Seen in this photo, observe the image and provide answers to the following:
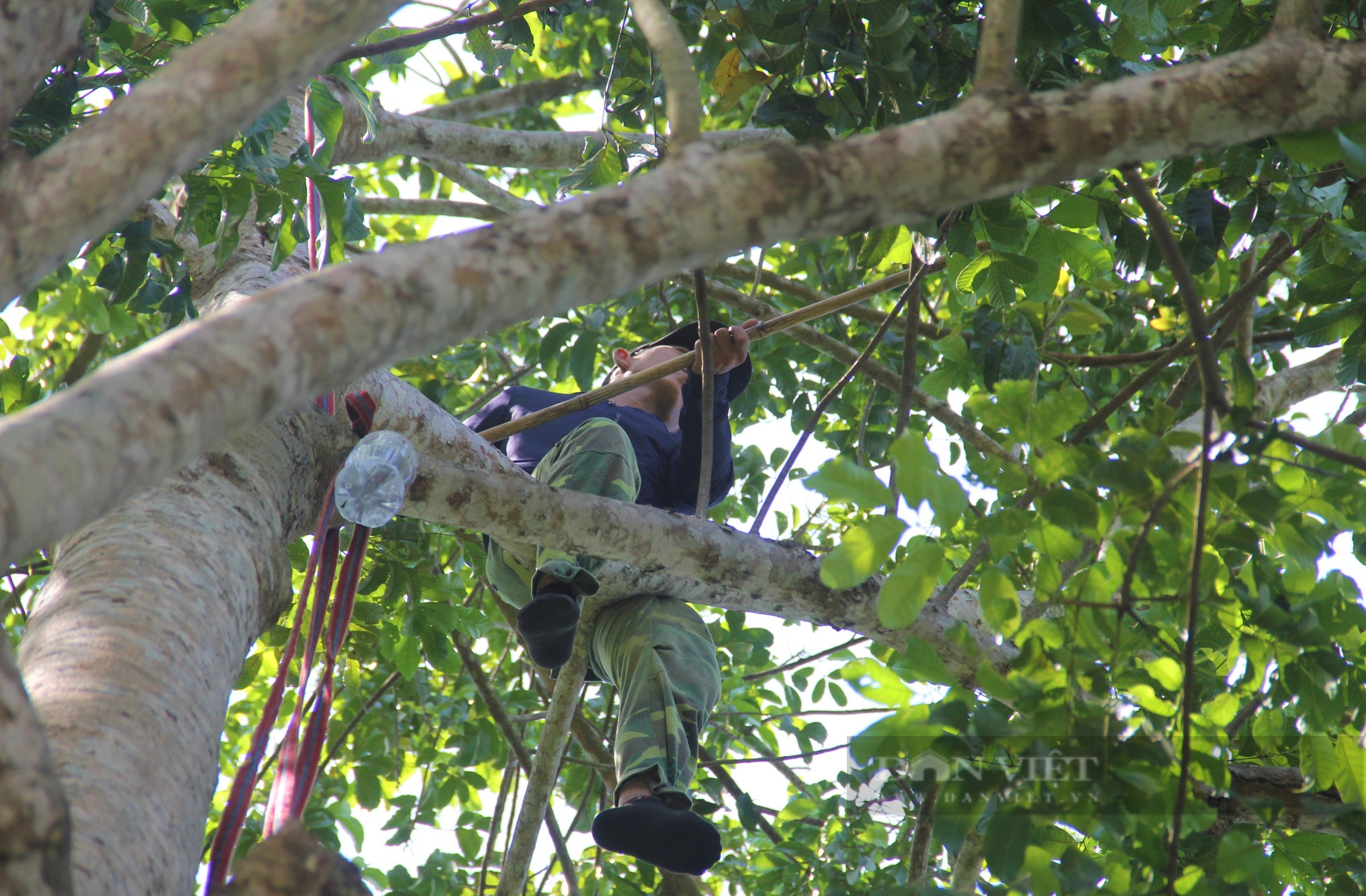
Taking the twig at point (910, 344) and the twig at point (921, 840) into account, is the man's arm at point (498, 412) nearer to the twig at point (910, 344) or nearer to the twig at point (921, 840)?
the twig at point (910, 344)

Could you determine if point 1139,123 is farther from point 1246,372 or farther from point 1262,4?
point 1262,4


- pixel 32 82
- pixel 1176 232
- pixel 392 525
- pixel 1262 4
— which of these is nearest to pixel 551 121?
pixel 392 525

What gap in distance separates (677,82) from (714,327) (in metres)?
2.18

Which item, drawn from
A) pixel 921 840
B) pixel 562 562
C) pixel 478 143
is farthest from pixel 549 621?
pixel 478 143

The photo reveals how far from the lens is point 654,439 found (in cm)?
329

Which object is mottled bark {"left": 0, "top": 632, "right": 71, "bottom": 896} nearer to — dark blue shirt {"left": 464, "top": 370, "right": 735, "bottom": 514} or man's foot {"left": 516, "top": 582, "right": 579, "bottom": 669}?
man's foot {"left": 516, "top": 582, "right": 579, "bottom": 669}

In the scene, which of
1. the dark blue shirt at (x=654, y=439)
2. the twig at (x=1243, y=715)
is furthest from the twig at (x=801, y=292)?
the twig at (x=1243, y=715)

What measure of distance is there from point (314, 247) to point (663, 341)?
2.02 meters

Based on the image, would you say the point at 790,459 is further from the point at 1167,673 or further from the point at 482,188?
the point at 482,188

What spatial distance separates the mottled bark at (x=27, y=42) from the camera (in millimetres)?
928

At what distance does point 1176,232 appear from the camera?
2422 millimetres

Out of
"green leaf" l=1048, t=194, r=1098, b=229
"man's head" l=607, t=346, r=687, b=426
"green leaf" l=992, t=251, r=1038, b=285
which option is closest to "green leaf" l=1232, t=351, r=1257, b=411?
"green leaf" l=1048, t=194, r=1098, b=229

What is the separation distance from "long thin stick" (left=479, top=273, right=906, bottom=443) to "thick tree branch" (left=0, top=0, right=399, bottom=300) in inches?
60.7

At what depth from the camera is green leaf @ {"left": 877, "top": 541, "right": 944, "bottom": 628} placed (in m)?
1.10
